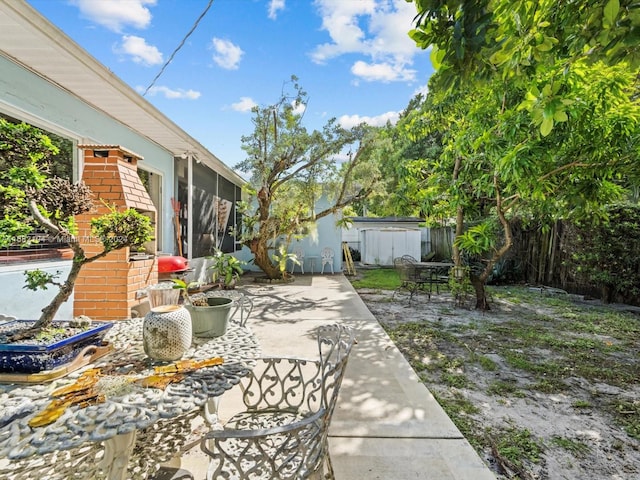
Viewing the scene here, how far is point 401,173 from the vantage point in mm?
7262

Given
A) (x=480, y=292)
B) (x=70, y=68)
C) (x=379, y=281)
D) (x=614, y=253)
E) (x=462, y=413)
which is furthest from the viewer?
(x=379, y=281)

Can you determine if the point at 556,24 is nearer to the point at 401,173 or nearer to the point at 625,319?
the point at 401,173

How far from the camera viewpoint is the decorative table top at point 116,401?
3.17ft

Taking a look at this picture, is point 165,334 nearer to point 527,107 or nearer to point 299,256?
point 527,107

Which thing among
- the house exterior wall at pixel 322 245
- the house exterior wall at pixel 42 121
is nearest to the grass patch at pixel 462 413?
the house exterior wall at pixel 42 121

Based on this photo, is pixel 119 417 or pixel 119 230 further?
pixel 119 230

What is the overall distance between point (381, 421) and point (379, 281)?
7.46m

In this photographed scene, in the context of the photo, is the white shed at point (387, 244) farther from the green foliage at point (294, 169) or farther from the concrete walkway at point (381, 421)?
the concrete walkway at point (381, 421)

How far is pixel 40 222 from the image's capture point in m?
1.53

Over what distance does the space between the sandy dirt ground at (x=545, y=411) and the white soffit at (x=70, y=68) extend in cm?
415

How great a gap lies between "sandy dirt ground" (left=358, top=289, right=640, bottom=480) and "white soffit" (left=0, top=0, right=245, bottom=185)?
415cm

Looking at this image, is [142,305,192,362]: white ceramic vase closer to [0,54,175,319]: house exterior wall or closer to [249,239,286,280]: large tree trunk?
[0,54,175,319]: house exterior wall

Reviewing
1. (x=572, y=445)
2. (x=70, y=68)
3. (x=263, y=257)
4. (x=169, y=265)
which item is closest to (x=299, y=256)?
(x=263, y=257)

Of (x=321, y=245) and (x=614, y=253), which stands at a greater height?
(x=321, y=245)
